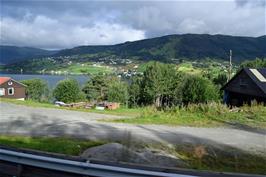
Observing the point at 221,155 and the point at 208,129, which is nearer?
the point at 221,155

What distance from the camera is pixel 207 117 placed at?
17.0 meters

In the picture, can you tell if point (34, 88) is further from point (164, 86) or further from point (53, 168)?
point (53, 168)

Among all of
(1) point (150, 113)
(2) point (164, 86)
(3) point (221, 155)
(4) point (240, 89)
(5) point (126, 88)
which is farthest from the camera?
(5) point (126, 88)

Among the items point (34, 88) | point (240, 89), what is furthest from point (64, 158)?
point (34, 88)

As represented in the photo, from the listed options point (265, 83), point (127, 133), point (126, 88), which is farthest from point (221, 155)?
point (126, 88)

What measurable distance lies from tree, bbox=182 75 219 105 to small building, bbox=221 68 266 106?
29.2 meters

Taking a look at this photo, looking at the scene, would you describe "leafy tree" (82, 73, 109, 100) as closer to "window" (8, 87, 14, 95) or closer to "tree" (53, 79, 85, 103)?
"tree" (53, 79, 85, 103)

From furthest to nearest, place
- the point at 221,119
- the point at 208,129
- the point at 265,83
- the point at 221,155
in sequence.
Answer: the point at 265,83 < the point at 221,119 < the point at 208,129 < the point at 221,155

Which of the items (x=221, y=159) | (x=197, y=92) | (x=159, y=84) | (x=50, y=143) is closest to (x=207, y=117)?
(x=221, y=159)

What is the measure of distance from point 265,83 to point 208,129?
2663 cm

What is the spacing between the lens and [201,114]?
1762cm

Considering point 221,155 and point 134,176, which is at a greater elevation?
point 134,176

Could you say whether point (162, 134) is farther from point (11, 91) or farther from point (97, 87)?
point (97, 87)

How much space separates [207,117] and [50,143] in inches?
351
